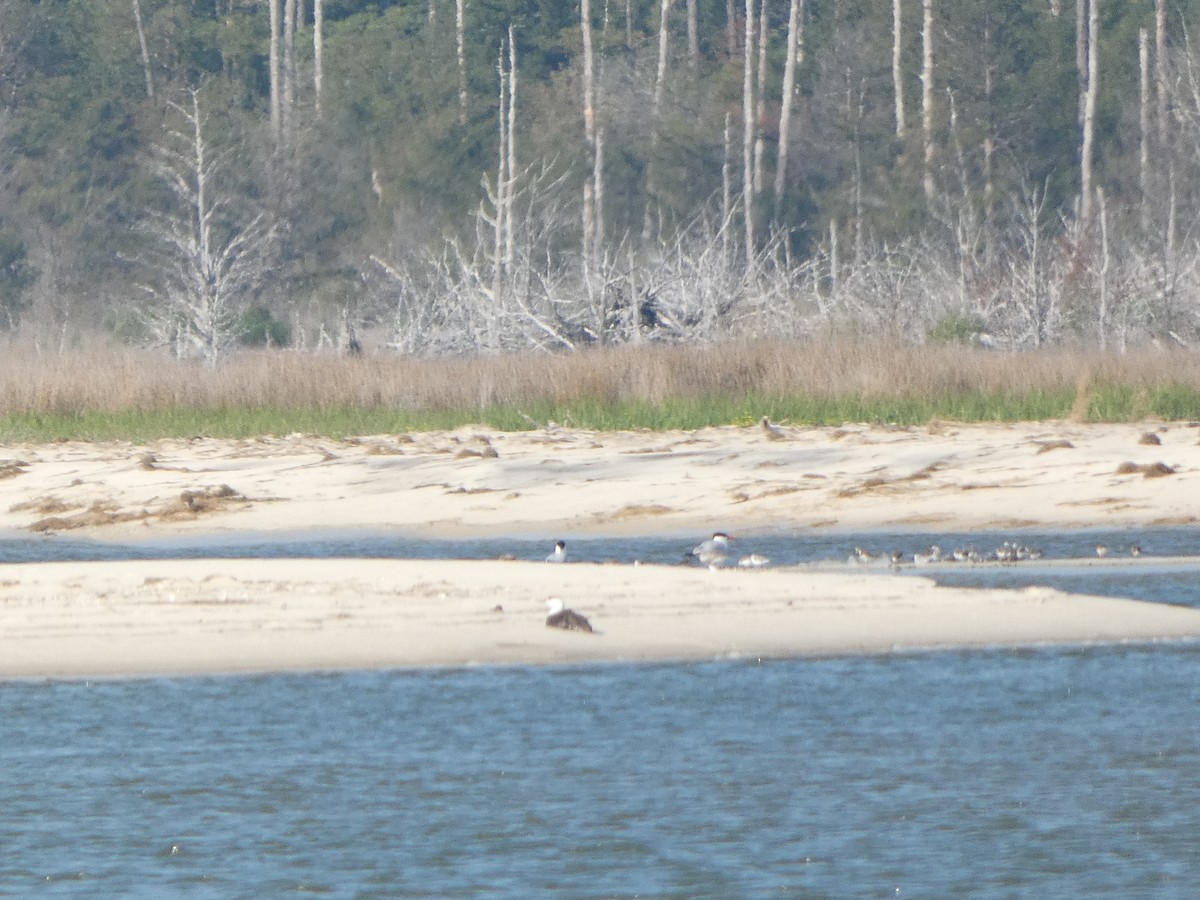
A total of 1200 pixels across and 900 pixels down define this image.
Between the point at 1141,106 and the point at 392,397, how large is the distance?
23.0 meters

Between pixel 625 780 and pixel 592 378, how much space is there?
12.0 metres

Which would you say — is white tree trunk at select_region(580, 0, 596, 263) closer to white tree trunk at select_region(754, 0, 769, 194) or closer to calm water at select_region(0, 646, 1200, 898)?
white tree trunk at select_region(754, 0, 769, 194)

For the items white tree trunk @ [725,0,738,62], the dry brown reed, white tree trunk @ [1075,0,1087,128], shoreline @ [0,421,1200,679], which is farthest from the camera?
white tree trunk @ [725,0,738,62]

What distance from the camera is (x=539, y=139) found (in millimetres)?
38344

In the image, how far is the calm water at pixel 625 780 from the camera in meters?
5.77

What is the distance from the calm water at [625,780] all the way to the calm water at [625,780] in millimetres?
12

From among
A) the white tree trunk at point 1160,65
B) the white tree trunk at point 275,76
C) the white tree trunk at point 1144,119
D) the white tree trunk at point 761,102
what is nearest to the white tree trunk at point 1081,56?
the white tree trunk at point 1144,119

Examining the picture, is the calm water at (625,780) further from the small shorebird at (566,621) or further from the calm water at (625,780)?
the small shorebird at (566,621)

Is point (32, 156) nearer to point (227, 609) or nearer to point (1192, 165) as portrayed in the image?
point (1192, 165)

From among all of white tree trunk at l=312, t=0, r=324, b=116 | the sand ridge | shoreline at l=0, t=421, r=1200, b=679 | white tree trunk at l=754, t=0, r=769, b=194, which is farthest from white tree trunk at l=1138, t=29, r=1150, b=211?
the sand ridge

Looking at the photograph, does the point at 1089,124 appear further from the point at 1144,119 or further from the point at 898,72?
the point at 898,72

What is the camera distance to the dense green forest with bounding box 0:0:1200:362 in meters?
35.8

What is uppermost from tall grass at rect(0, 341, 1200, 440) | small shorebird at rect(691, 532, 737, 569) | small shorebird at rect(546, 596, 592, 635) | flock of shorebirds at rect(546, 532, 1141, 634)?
tall grass at rect(0, 341, 1200, 440)

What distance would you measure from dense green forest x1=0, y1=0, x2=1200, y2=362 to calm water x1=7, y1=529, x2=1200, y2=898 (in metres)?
23.7
